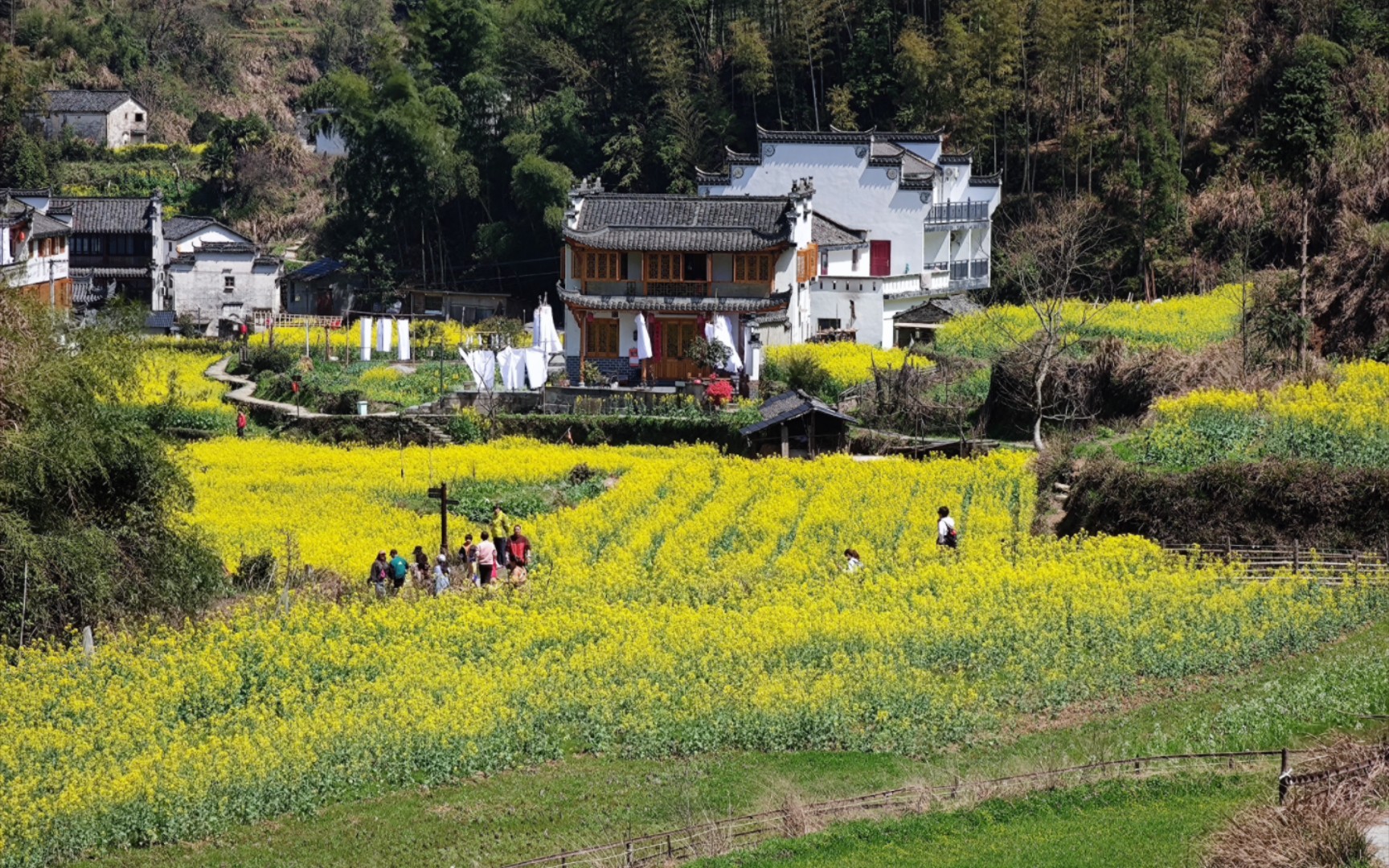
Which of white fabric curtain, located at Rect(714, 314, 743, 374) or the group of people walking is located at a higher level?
white fabric curtain, located at Rect(714, 314, 743, 374)

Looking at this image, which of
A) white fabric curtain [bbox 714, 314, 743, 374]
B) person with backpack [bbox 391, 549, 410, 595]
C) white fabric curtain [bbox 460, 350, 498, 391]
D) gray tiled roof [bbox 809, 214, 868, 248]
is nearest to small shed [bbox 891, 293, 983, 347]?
gray tiled roof [bbox 809, 214, 868, 248]

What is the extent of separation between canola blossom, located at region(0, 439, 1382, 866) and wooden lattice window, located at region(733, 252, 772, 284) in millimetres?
18706

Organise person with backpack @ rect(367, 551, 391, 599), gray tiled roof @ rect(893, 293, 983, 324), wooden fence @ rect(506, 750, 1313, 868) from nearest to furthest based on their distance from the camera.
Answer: wooden fence @ rect(506, 750, 1313, 868) < person with backpack @ rect(367, 551, 391, 599) < gray tiled roof @ rect(893, 293, 983, 324)

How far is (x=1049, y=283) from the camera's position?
2464 inches

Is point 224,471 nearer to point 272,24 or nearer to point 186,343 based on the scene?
point 186,343

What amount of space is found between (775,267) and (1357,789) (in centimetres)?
3700

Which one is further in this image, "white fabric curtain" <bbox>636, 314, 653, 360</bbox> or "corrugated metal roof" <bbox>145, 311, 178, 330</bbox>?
"corrugated metal roof" <bbox>145, 311, 178, 330</bbox>

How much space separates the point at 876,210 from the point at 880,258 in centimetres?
162

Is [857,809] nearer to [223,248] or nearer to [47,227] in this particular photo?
[47,227]

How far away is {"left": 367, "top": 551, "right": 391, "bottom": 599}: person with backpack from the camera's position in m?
32.9

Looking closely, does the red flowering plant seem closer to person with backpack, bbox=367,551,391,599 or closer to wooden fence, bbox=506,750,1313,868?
person with backpack, bbox=367,551,391,599

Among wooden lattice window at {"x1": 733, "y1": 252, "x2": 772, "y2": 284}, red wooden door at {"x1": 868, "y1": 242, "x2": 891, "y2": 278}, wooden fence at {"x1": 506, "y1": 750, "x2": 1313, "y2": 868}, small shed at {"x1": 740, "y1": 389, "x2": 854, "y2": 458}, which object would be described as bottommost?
wooden fence at {"x1": 506, "y1": 750, "x2": 1313, "y2": 868}

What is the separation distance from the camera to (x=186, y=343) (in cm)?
6769

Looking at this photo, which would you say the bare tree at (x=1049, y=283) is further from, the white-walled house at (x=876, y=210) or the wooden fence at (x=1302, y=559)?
the wooden fence at (x=1302, y=559)
